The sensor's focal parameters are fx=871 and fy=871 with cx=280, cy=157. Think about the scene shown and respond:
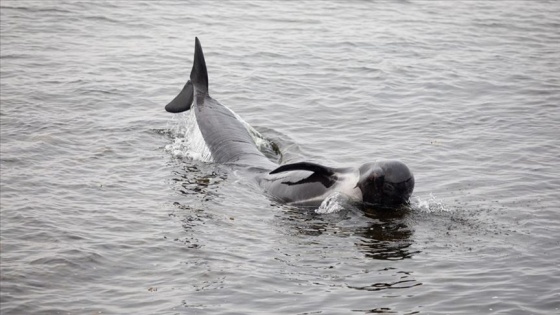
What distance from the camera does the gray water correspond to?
29.6 ft

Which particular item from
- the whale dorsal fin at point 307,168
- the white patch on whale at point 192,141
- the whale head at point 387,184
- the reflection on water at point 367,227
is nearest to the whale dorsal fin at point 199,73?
the white patch on whale at point 192,141

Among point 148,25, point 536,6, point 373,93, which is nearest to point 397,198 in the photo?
point 373,93

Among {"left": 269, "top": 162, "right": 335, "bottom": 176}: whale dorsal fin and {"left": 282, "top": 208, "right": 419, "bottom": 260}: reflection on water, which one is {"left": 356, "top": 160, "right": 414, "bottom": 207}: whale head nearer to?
{"left": 282, "top": 208, "right": 419, "bottom": 260}: reflection on water

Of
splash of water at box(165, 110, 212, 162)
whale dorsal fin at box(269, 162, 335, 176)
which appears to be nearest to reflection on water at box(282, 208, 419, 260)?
whale dorsal fin at box(269, 162, 335, 176)

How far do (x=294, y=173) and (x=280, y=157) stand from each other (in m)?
1.98

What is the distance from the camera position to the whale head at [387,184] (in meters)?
11.1

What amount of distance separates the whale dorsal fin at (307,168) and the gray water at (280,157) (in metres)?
0.56

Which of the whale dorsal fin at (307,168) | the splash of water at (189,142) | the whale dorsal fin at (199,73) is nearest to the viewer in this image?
the whale dorsal fin at (307,168)

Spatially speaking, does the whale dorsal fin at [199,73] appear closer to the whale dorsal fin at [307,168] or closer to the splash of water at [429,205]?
the whale dorsal fin at [307,168]

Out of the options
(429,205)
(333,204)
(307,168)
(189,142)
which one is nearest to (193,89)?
(189,142)

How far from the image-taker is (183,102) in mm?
14828

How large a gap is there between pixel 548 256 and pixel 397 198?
2.12 m

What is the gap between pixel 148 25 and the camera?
2297 centimetres

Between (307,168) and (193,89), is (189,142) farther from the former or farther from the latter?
(307,168)
